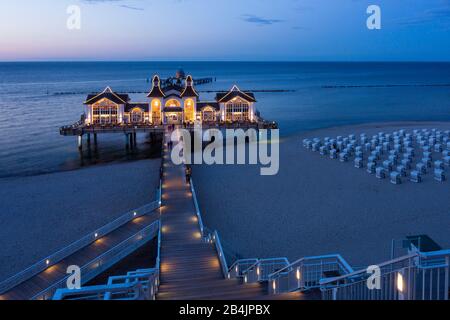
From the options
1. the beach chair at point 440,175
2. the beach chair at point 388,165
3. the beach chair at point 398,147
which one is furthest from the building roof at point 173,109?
the beach chair at point 440,175

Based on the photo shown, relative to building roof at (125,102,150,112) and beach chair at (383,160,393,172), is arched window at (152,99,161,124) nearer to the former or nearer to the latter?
building roof at (125,102,150,112)

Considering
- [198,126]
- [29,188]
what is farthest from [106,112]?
[29,188]

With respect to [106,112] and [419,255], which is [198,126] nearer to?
[106,112]

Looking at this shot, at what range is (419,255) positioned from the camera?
5.37 metres

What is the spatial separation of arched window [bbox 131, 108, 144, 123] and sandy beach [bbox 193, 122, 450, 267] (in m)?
16.1

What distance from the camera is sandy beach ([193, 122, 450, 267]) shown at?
14773mm

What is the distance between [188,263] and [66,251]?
171 inches

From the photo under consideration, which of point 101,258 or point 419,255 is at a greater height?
point 419,255

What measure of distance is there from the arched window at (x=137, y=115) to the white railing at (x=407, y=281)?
3435cm

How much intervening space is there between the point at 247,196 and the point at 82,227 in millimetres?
7412

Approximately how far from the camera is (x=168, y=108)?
Result: 39688 mm

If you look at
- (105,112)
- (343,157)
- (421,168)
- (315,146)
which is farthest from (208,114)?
(421,168)

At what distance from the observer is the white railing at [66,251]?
476 inches

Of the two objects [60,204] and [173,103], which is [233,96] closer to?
[173,103]
